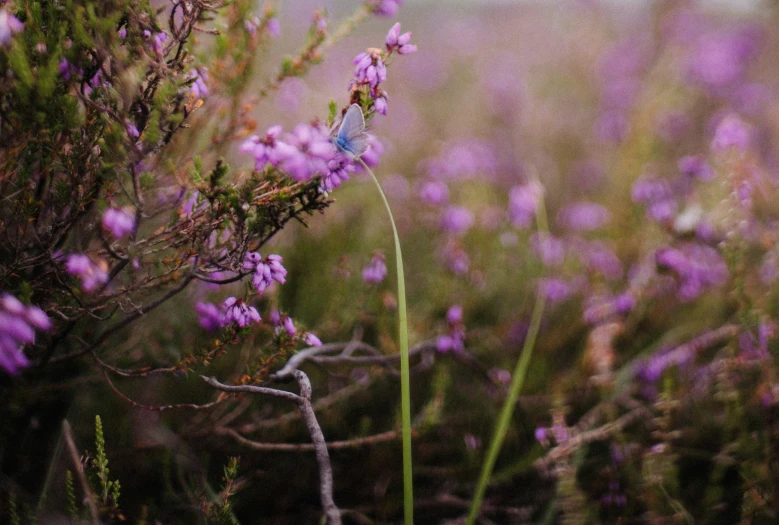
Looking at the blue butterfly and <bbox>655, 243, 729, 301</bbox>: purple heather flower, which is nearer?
the blue butterfly

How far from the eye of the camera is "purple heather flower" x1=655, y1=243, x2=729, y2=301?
2.35 meters

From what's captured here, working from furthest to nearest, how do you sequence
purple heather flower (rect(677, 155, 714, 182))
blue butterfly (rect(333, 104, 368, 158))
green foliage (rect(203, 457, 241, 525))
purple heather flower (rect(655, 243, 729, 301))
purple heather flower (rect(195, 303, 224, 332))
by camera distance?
purple heather flower (rect(677, 155, 714, 182)), purple heather flower (rect(655, 243, 729, 301)), purple heather flower (rect(195, 303, 224, 332)), green foliage (rect(203, 457, 241, 525)), blue butterfly (rect(333, 104, 368, 158))

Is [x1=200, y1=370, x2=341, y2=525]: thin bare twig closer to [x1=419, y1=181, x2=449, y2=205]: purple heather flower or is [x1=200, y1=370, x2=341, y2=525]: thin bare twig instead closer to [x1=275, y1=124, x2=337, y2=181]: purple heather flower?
[x1=275, y1=124, x2=337, y2=181]: purple heather flower

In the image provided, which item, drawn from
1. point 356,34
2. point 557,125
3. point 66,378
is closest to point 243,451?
point 66,378

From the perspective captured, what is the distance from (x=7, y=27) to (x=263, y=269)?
70cm

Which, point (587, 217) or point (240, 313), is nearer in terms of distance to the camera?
point (240, 313)

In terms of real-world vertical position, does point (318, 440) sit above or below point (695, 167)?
below

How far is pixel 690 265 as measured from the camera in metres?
2.38

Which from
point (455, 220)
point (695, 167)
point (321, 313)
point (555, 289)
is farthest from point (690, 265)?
point (321, 313)

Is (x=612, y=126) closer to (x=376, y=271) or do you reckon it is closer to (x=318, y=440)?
(x=376, y=271)

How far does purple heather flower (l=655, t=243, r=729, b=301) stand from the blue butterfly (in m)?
1.90

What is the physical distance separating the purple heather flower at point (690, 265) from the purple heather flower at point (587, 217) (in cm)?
101

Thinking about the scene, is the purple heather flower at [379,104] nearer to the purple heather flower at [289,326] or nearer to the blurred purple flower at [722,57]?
the purple heather flower at [289,326]

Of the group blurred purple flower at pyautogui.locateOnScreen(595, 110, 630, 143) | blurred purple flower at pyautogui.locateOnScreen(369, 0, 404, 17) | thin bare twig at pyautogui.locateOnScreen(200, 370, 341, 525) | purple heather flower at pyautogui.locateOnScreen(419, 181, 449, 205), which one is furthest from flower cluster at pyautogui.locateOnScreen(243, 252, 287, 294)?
blurred purple flower at pyautogui.locateOnScreen(595, 110, 630, 143)
